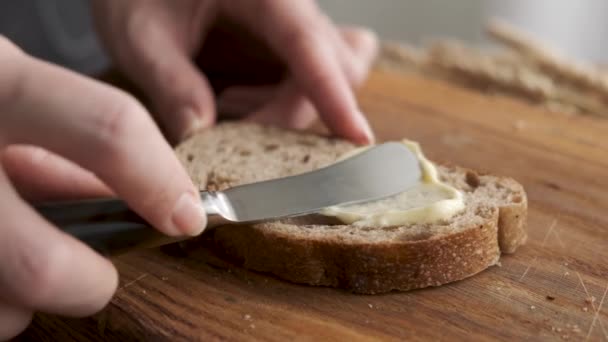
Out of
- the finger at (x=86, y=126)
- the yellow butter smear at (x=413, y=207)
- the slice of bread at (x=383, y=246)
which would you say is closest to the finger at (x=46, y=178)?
the finger at (x=86, y=126)

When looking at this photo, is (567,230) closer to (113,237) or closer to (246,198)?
(246,198)

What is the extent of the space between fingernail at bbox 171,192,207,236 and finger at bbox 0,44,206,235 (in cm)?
8

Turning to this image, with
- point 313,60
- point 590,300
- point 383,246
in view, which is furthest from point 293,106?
point 590,300

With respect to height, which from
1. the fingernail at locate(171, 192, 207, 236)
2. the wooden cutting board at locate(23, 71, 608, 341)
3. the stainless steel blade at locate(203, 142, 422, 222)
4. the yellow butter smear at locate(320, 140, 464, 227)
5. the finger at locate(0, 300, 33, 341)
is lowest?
the wooden cutting board at locate(23, 71, 608, 341)

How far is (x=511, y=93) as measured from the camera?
114 inches

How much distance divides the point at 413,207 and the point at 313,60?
73 cm

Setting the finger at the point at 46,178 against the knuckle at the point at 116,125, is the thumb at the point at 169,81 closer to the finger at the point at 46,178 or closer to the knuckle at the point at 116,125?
the finger at the point at 46,178

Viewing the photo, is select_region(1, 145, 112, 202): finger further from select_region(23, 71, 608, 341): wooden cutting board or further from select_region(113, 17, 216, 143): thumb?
select_region(113, 17, 216, 143): thumb

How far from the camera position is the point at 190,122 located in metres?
2.35

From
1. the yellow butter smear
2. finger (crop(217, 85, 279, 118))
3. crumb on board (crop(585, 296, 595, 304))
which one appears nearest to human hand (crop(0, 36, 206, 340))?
the yellow butter smear

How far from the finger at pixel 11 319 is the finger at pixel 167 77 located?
1.00 meters

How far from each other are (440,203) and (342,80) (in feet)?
2.31

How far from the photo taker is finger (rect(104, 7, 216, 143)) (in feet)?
7.79

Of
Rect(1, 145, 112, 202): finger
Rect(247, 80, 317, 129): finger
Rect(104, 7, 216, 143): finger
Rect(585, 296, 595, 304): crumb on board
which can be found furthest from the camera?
Rect(247, 80, 317, 129): finger
